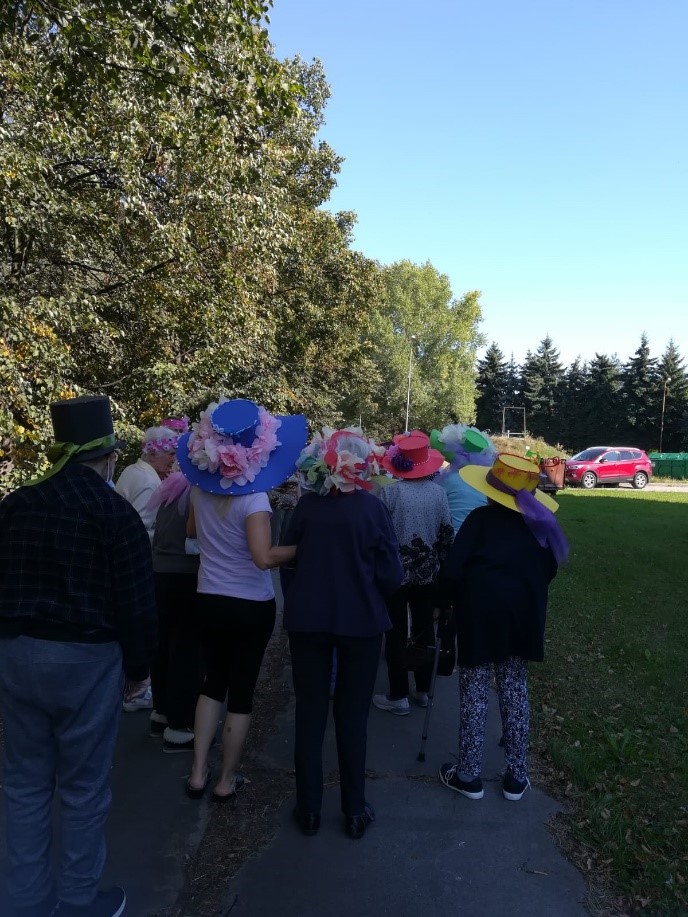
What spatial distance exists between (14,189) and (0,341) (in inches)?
58.1

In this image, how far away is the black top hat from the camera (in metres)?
2.66

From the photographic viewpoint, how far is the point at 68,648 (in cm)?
253

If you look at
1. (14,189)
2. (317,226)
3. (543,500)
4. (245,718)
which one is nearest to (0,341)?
(14,189)

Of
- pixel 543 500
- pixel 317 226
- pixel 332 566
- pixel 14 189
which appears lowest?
pixel 332 566

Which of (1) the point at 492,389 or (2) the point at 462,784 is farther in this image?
(1) the point at 492,389

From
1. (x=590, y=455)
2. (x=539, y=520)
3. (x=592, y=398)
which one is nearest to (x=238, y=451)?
(x=539, y=520)

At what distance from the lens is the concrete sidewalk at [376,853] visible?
2875mm

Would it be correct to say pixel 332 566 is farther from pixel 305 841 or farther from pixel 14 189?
pixel 14 189

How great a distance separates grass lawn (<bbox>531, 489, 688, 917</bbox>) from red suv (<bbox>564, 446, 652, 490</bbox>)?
18.8m

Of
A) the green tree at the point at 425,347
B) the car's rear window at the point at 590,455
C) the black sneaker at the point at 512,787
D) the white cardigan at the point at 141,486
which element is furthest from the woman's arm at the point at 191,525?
the green tree at the point at 425,347

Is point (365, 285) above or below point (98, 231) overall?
above

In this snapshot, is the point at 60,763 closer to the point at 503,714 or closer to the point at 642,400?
the point at 503,714

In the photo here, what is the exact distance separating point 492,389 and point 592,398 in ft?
62.2

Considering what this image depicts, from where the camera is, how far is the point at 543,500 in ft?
13.3
